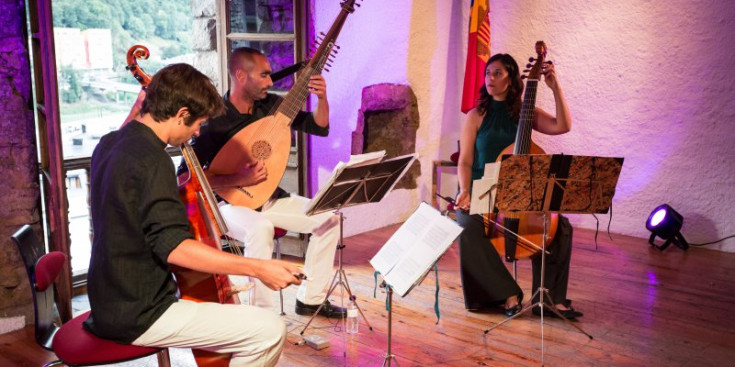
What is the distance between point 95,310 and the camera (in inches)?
82.7

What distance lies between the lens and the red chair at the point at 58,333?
210 cm

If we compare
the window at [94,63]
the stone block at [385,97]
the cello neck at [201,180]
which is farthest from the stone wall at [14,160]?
the stone block at [385,97]

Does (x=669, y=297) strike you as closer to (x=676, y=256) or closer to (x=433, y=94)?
(x=676, y=256)

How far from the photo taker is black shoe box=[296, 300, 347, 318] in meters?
3.74

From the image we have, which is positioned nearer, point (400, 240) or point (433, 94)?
point (400, 240)

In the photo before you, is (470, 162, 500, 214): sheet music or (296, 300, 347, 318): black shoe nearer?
(470, 162, 500, 214): sheet music

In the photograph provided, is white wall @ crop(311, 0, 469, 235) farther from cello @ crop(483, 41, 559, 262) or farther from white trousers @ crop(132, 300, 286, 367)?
white trousers @ crop(132, 300, 286, 367)

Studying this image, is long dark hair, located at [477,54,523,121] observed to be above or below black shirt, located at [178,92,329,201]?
above

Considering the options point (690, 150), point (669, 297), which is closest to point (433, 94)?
point (690, 150)

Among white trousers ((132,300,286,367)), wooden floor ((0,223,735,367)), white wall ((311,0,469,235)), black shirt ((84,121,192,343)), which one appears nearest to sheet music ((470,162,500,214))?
wooden floor ((0,223,735,367))

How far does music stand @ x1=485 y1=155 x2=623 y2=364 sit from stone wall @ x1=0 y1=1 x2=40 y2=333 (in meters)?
2.28

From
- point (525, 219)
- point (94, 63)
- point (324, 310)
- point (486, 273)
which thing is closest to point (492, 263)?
point (486, 273)

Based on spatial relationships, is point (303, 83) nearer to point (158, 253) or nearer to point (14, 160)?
point (14, 160)

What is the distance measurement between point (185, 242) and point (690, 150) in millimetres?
4569
